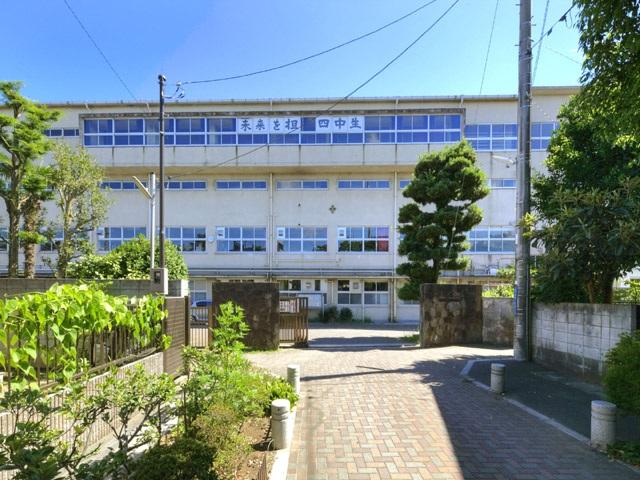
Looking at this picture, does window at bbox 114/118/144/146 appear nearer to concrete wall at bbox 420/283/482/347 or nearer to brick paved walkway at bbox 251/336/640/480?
concrete wall at bbox 420/283/482/347

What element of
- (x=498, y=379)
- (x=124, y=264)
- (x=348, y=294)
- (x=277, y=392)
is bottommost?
(x=348, y=294)

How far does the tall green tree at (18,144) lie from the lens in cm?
1401

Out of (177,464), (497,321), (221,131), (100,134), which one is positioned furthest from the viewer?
(100,134)

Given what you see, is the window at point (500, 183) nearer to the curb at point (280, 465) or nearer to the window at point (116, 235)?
the window at point (116, 235)

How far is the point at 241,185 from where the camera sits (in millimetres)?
29391

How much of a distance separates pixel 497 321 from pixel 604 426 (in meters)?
10.2

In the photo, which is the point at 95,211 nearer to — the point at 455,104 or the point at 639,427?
the point at 639,427

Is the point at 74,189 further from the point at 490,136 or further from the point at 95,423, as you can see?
the point at 490,136

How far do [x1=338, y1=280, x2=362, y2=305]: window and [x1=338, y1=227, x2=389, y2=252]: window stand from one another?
2379mm

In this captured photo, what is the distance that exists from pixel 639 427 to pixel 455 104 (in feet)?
85.1

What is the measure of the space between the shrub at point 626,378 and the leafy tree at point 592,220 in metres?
2.90

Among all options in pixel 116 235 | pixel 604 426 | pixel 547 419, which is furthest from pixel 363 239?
pixel 604 426

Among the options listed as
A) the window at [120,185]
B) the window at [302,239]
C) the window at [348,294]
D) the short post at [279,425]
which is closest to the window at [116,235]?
the window at [120,185]

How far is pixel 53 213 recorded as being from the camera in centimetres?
2891
